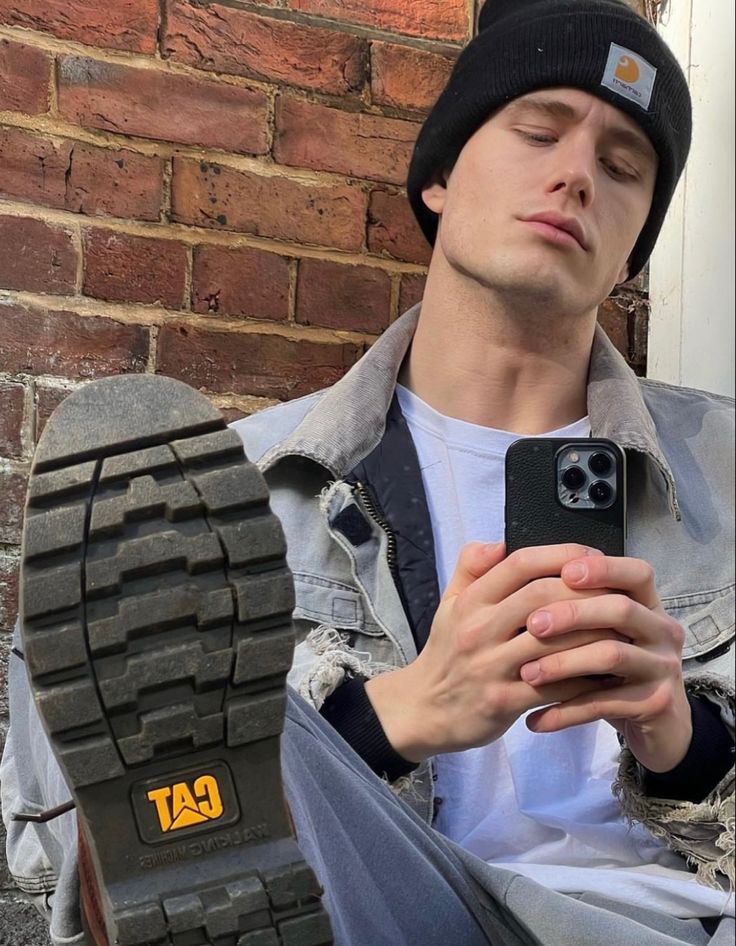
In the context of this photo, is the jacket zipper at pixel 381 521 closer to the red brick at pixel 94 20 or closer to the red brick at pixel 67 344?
the red brick at pixel 67 344

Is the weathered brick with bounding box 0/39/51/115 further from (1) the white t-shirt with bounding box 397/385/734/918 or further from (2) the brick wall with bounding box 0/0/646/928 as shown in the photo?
(1) the white t-shirt with bounding box 397/385/734/918

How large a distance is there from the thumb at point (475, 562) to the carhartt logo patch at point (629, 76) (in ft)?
2.13

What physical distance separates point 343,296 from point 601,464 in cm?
62

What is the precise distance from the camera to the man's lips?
129 cm

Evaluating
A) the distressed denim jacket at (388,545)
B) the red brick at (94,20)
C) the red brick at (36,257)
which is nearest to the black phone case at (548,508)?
the distressed denim jacket at (388,545)

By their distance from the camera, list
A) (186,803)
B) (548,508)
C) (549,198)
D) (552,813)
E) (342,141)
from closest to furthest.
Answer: (186,803) < (548,508) < (552,813) < (549,198) < (342,141)

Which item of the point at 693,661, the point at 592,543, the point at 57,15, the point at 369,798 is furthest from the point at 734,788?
the point at 57,15

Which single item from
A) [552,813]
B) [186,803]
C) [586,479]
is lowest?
[552,813]

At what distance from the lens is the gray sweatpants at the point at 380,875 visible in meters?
0.84

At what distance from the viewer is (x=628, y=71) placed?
1.34 metres

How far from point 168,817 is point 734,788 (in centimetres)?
58

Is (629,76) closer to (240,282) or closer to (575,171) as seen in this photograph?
(575,171)

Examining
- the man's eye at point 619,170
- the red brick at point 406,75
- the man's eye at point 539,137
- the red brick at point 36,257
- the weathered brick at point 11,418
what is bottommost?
the weathered brick at point 11,418

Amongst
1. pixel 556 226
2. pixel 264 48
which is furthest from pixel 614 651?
pixel 264 48
